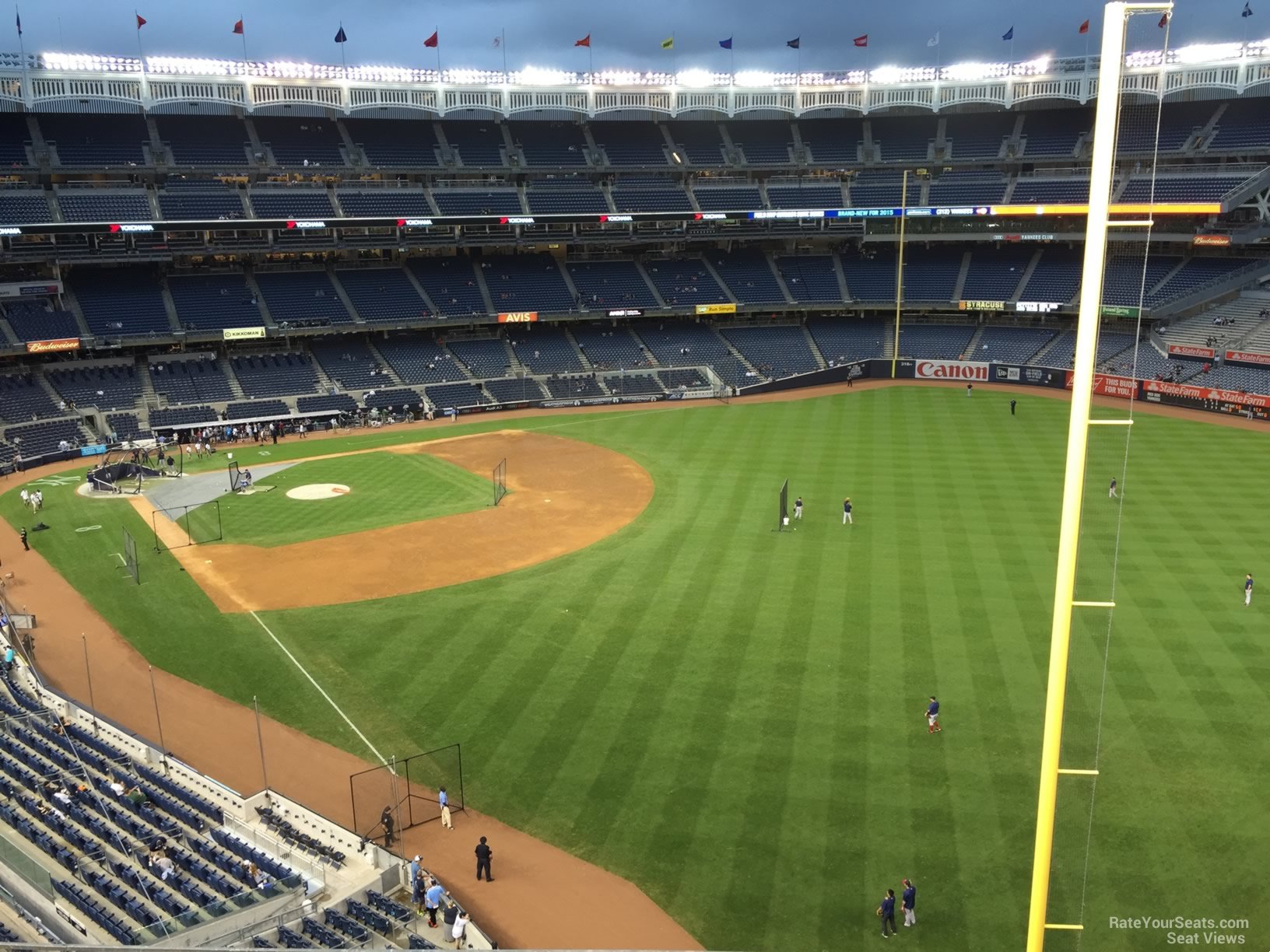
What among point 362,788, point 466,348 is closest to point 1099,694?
point 362,788

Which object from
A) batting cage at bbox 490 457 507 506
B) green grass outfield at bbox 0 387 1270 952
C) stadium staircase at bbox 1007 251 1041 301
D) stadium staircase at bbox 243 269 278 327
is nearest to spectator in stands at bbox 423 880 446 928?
green grass outfield at bbox 0 387 1270 952

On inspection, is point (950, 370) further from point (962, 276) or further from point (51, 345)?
point (51, 345)

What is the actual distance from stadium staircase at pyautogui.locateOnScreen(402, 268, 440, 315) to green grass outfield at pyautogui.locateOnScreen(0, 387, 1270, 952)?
3177 centimetres

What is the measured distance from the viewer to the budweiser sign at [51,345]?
56.1m

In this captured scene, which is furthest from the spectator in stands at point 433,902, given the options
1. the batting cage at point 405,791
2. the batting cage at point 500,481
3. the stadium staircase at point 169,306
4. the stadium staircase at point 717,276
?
the stadium staircase at point 717,276

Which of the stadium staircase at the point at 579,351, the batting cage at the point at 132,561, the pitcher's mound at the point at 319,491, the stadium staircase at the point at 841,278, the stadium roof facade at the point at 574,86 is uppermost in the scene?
the stadium roof facade at the point at 574,86

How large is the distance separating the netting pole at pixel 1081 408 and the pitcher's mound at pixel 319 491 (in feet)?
133

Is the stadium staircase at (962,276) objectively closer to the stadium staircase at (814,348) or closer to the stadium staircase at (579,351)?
the stadium staircase at (814,348)

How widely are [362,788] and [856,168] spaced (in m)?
69.7

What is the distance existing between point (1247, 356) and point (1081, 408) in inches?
2525

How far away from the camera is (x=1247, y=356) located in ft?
194

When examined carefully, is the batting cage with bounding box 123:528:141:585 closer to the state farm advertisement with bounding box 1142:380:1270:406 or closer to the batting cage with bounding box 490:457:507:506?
the batting cage with bounding box 490:457:507:506

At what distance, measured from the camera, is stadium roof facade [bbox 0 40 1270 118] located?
60.5 meters

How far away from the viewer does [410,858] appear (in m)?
18.9
